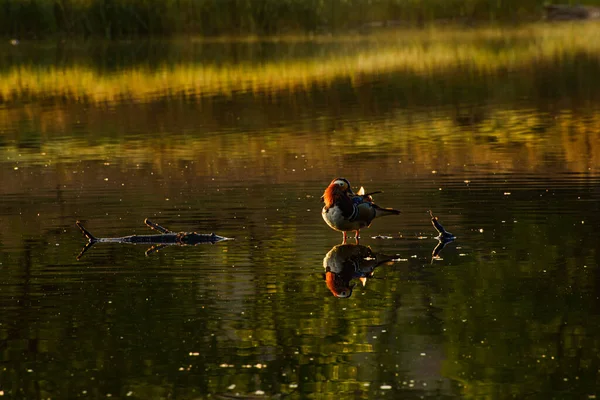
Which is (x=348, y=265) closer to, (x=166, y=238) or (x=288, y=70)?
(x=166, y=238)

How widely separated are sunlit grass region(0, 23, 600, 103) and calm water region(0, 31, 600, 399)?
41.4 feet

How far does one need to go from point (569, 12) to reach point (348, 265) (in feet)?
227

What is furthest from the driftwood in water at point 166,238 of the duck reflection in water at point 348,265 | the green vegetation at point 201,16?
the green vegetation at point 201,16

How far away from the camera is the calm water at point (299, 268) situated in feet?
36.5

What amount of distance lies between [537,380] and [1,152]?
1977 centimetres

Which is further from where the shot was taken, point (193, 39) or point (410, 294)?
point (193, 39)

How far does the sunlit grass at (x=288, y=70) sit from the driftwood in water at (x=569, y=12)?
17.0 m

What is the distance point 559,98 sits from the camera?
3788 cm

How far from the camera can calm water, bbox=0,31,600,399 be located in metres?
11.1

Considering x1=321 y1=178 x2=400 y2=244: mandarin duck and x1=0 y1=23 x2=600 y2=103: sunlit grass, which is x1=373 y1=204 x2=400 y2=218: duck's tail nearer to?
x1=321 y1=178 x2=400 y2=244: mandarin duck

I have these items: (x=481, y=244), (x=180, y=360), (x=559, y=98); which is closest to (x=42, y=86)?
(x=559, y=98)

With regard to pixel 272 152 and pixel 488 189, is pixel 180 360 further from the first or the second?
pixel 272 152

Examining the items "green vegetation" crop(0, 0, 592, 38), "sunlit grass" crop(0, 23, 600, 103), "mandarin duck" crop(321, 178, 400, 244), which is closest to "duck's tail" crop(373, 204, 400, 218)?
"mandarin duck" crop(321, 178, 400, 244)

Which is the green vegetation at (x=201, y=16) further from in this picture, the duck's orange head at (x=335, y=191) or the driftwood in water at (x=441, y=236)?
the driftwood in water at (x=441, y=236)
